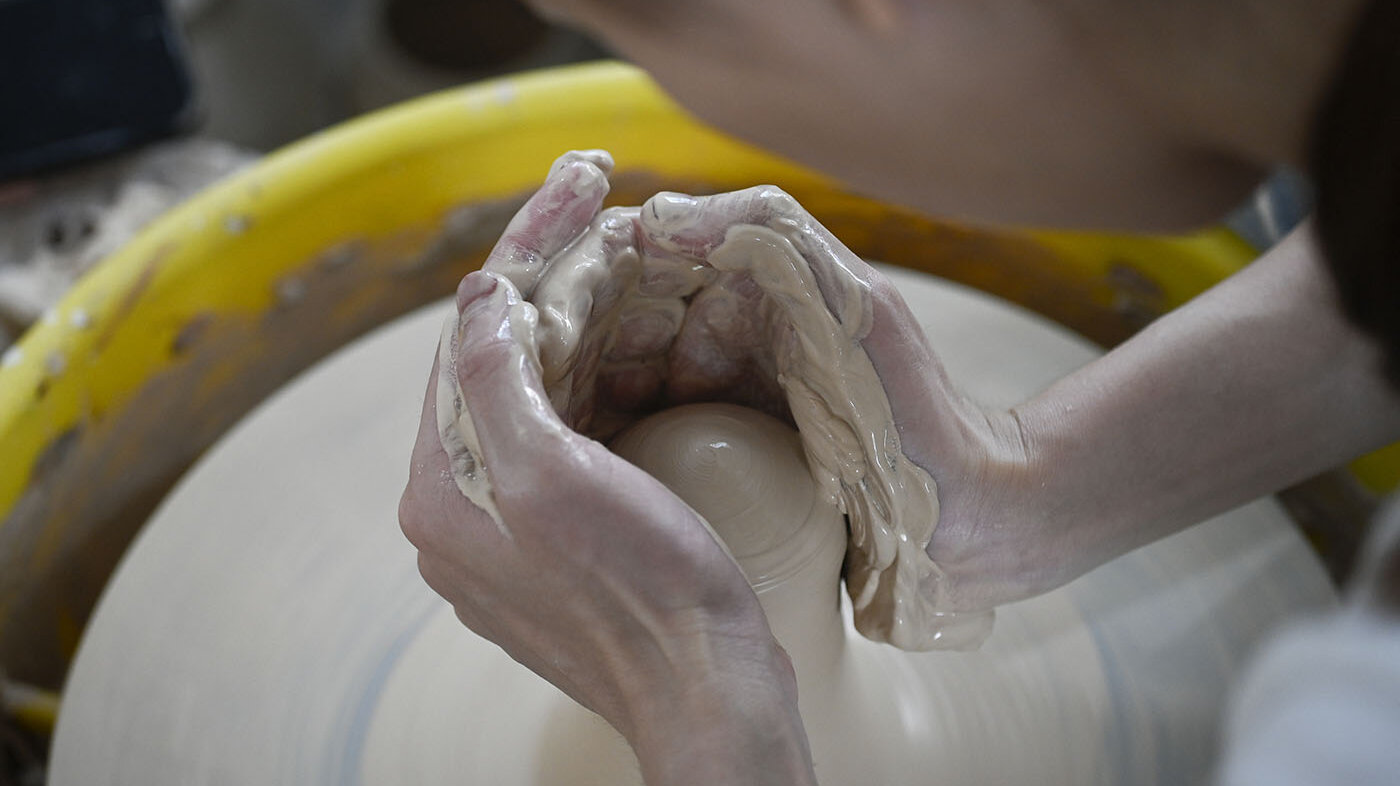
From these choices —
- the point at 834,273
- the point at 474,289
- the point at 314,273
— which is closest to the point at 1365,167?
the point at 834,273

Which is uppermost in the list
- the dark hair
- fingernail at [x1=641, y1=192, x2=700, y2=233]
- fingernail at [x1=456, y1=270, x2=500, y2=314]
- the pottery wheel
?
the dark hair

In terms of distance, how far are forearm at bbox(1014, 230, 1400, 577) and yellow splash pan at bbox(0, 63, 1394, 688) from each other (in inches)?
17.1

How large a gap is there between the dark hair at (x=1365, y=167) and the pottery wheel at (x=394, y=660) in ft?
2.32

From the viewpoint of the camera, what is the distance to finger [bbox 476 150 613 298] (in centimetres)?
83

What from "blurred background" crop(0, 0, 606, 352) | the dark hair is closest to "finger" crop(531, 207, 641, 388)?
the dark hair

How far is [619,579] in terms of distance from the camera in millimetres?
737

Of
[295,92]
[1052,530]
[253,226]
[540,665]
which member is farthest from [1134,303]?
[295,92]

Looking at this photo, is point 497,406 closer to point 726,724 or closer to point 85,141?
point 726,724

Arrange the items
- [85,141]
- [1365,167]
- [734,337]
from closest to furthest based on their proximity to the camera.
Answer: [1365,167] < [734,337] < [85,141]

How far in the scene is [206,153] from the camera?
1.76 metres

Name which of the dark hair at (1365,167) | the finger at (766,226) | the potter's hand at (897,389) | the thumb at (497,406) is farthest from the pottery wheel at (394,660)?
the dark hair at (1365,167)

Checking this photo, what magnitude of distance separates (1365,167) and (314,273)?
53.9 inches

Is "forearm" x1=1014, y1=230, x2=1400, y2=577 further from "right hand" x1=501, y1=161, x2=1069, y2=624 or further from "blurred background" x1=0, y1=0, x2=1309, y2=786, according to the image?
"blurred background" x1=0, y1=0, x2=1309, y2=786

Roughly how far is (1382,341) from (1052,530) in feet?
1.94
